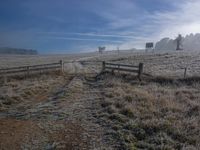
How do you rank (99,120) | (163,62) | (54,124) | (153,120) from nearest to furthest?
(153,120) < (54,124) < (99,120) < (163,62)

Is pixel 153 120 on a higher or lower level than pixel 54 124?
higher

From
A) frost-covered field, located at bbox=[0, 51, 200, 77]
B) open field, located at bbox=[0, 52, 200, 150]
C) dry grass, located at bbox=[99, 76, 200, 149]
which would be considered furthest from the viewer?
frost-covered field, located at bbox=[0, 51, 200, 77]

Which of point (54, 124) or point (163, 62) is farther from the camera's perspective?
point (163, 62)

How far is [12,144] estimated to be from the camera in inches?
335

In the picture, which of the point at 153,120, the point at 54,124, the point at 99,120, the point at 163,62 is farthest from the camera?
the point at 163,62

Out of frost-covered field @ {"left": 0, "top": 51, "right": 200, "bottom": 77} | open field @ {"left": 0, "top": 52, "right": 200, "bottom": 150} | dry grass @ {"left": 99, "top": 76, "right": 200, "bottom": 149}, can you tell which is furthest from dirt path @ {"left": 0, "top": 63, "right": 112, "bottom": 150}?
frost-covered field @ {"left": 0, "top": 51, "right": 200, "bottom": 77}

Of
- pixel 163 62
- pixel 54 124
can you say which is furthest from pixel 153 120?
pixel 163 62

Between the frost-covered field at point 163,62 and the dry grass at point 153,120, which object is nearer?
the dry grass at point 153,120

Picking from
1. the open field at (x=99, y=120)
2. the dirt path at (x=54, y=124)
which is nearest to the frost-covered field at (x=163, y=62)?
the open field at (x=99, y=120)

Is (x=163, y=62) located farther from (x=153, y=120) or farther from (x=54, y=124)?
(x=54, y=124)

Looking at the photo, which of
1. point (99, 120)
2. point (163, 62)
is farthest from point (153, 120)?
point (163, 62)

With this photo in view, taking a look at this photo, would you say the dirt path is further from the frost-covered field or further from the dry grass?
the frost-covered field

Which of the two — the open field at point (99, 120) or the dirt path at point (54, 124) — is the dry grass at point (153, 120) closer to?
the open field at point (99, 120)

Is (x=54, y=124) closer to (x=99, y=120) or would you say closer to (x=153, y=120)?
(x=99, y=120)
